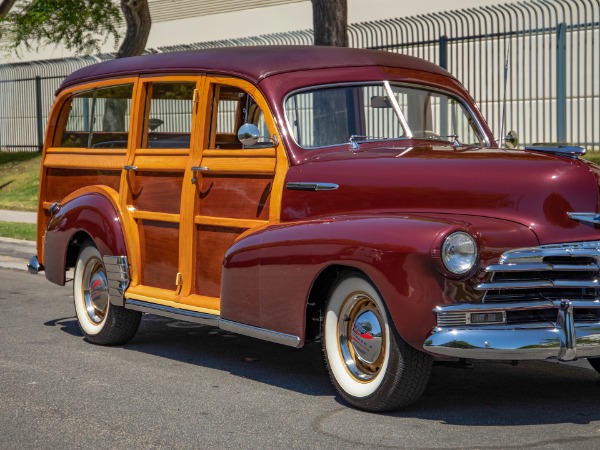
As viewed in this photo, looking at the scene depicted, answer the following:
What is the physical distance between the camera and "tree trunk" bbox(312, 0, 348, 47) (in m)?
14.4

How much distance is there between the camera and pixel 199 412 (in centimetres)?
593

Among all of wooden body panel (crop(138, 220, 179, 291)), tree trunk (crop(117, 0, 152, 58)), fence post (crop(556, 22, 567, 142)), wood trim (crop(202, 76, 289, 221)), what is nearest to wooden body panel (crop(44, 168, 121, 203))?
wooden body panel (crop(138, 220, 179, 291))

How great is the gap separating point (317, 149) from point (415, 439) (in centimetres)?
207

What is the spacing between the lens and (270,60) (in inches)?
281

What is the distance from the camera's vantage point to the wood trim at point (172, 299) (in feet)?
23.2

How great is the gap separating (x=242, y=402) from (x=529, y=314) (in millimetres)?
1645

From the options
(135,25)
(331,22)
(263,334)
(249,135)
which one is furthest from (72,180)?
(135,25)

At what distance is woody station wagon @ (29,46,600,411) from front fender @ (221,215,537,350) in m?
0.01

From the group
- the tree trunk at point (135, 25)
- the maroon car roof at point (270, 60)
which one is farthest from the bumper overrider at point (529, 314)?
the tree trunk at point (135, 25)

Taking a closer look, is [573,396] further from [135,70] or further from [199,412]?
[135,70]

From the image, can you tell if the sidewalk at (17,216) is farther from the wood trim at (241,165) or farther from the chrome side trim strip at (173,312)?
the wood trim at (241,165)

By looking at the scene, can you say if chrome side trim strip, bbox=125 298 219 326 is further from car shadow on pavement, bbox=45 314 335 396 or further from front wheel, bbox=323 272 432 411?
front wheel, bbox=323 272 432 411

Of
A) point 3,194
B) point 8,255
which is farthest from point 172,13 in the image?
point 8,255

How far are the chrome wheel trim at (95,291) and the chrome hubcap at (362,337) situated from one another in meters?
2.47
